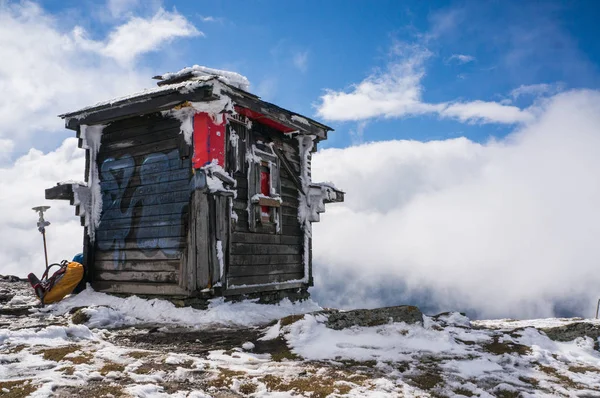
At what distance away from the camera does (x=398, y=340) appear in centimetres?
595

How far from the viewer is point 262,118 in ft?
33.9

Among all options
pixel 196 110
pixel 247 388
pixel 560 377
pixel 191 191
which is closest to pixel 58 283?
pixel 191 191

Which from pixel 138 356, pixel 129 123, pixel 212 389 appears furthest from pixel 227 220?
pixel 212 389

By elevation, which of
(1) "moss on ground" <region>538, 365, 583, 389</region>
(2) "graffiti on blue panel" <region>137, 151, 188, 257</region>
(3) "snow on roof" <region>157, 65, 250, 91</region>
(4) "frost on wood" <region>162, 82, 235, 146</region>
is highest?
(3) "snow on roof" <region>157, 65, 250, 91</region>

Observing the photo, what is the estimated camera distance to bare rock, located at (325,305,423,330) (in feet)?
20.9

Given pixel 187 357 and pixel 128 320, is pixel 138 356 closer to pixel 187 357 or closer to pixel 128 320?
pixel 187 357

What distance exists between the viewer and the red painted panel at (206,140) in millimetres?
8906

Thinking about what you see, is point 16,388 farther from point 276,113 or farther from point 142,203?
point 276,113

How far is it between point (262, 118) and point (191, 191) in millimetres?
2524

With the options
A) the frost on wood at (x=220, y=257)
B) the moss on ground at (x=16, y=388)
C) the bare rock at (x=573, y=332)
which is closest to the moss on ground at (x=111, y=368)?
the moss on ground at (x=16, y=388)

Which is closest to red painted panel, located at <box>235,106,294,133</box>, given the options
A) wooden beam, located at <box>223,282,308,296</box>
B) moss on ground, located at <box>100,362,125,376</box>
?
wooden beam, located at <box>223,282,308,296</box>

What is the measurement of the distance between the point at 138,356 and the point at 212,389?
5.09 feet

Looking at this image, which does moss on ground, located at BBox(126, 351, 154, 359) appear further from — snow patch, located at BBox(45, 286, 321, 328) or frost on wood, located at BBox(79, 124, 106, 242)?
frost on wood, located at BBox(79, 124, 106, 242)

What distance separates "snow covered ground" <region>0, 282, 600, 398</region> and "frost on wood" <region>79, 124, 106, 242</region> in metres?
2.98
